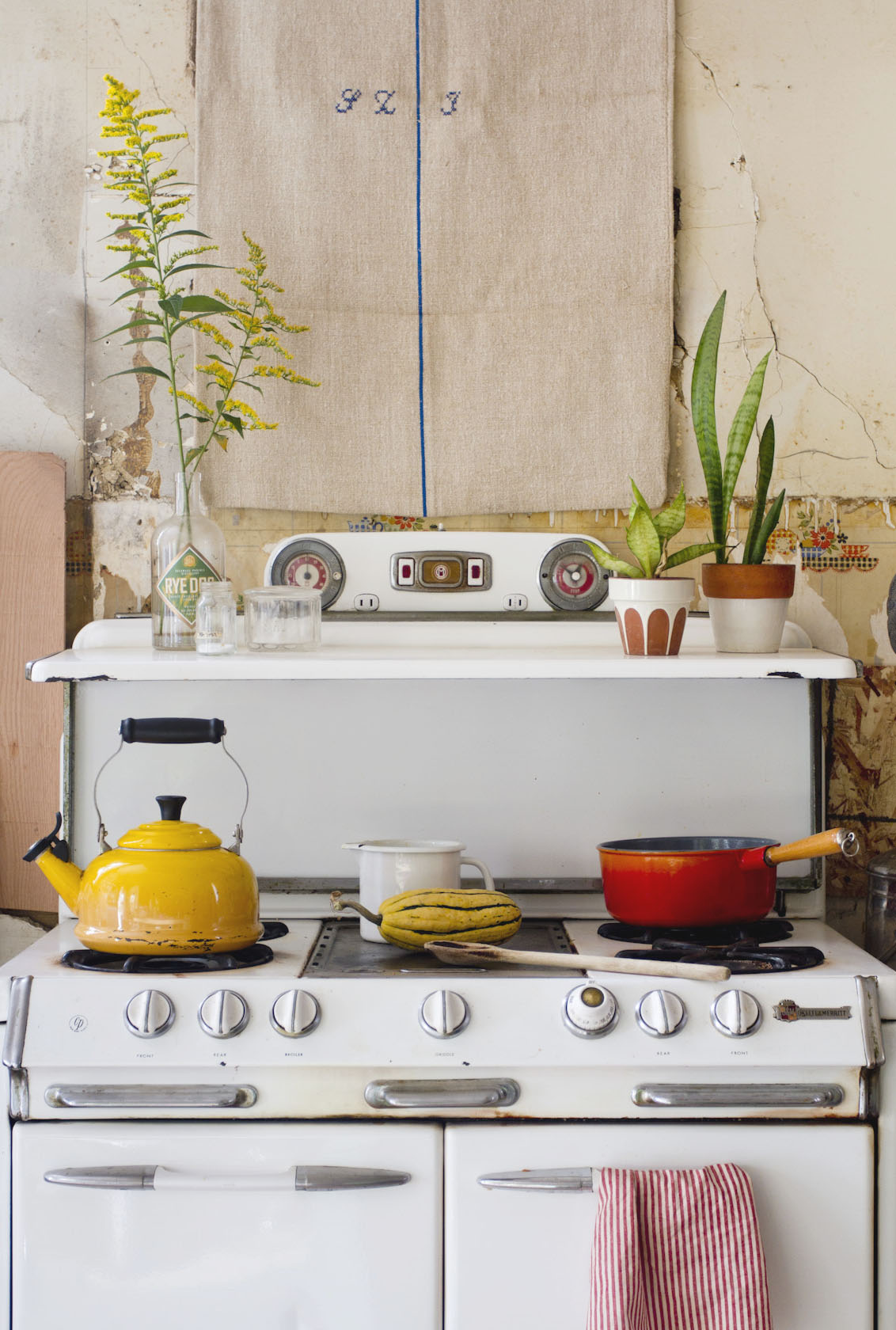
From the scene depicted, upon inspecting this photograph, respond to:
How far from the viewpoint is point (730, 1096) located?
4.81 feet

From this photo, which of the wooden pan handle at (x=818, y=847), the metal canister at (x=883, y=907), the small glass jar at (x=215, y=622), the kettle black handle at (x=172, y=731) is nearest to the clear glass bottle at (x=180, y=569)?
the small glass jar at (x=215, y=622)

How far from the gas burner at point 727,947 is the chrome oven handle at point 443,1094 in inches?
9.8

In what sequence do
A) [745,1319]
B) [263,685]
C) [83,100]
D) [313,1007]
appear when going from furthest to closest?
[83,100] < [263,685] < [313,1007] < [745,1319]

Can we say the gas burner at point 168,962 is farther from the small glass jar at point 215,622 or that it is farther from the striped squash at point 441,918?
the small glass jar at point 215,622

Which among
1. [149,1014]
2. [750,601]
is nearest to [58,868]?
[149,1014]

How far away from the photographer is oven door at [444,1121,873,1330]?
56.6 inches

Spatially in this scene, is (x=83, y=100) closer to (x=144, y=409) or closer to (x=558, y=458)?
(x=144, y=409)

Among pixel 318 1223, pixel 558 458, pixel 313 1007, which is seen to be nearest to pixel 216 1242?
pixel 318 1223

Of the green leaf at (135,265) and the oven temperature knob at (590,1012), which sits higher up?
the green leaf at (135,265)

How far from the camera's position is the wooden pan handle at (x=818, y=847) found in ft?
5.03

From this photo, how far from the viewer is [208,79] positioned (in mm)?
2068

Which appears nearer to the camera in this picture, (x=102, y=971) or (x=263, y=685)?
(x=102, y=971)

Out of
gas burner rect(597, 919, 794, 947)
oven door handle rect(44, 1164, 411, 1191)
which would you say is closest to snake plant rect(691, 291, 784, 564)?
gas burner rect(597, 919, 794, 947)

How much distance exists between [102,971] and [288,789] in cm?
51
